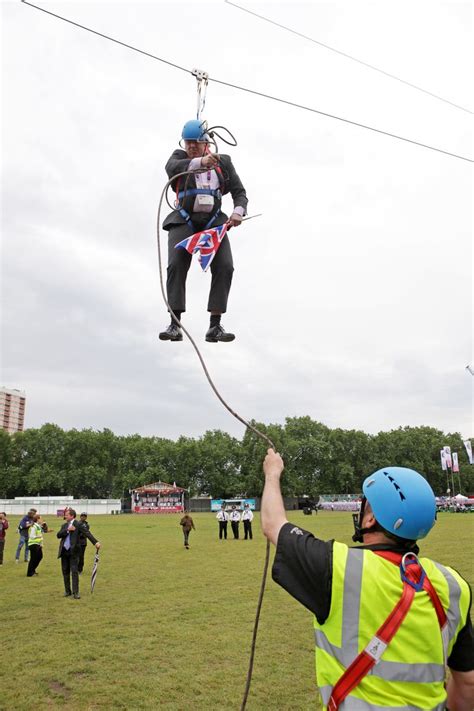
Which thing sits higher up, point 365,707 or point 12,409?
point 12,409

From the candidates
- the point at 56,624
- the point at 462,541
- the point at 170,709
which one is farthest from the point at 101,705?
the point at 462,541

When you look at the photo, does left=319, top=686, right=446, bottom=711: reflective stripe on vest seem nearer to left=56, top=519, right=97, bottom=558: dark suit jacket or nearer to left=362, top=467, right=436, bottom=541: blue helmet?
left=362, top=467, right=436, bottom=541: blue helmet

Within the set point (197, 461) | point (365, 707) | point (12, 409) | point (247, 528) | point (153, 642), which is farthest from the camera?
point (12, 409)

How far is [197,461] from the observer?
93938 mm

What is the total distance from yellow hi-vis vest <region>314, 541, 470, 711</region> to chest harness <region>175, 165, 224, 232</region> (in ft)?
11.2

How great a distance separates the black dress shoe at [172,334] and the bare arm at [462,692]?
3.21 m

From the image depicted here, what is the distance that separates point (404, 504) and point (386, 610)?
498mm

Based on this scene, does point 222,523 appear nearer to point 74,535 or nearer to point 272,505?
point 74,535

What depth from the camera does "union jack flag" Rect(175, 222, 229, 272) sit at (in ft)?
15.8

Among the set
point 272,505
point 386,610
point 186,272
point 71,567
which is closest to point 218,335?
point 186,272

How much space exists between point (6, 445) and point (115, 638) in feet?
304

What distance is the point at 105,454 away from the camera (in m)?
96.1

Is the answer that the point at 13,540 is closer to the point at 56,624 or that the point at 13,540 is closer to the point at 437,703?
the point at 56,624

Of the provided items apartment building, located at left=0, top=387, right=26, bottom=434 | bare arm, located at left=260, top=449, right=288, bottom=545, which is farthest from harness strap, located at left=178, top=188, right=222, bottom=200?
apartment building, located at left=0, top=387, right=26, bottom=434
